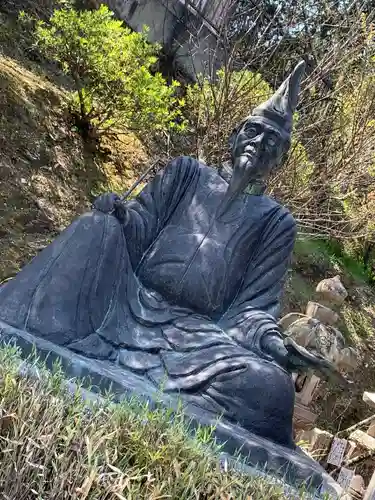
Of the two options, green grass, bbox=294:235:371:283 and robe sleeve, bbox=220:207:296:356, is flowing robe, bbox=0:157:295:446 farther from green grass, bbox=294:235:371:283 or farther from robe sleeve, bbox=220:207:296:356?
green grass, bbox=294:235:371:283

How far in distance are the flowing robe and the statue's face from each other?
0.21m

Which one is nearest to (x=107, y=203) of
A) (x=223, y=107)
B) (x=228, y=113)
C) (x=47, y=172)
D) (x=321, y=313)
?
(x=223, y=107)

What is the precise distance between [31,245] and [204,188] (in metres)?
4.24

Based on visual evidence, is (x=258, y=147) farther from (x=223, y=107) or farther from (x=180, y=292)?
(x=223, y=107)

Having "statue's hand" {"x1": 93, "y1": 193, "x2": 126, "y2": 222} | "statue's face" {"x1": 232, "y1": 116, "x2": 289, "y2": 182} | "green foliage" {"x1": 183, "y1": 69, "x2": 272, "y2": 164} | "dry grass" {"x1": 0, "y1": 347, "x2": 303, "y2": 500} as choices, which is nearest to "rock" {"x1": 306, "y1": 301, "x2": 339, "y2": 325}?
"green foliage" {"x1": 183, "y1": 69, "x2": 272, "y2": 164}

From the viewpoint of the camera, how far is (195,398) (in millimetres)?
3855

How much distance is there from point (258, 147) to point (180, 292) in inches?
43.8

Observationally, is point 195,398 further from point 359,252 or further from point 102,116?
point 359,252

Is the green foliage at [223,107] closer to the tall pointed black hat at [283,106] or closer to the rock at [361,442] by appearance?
the tall pointed black hat at [283,106]

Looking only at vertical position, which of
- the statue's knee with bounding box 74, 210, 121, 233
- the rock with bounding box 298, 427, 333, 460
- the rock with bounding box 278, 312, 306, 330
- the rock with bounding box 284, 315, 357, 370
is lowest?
the rock with bounding box 298, 427, 333, 460

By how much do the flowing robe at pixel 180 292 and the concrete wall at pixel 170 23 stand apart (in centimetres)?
848

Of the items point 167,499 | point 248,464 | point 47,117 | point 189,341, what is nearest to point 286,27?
point 47,117

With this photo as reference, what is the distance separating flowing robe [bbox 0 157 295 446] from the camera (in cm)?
388

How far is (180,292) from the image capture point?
4500 millimetres
